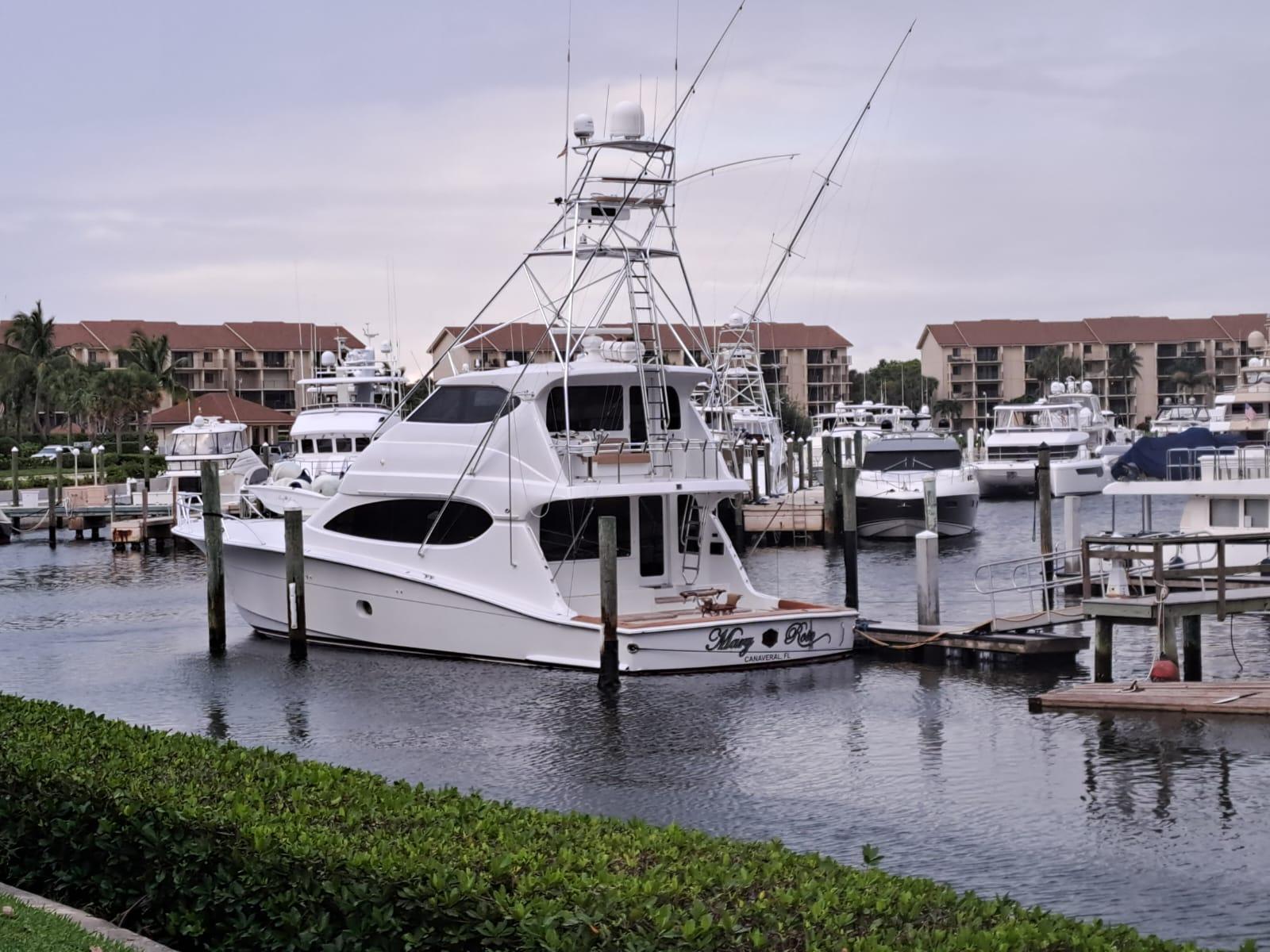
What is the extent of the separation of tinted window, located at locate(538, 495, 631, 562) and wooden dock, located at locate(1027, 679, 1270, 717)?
7.15 metres

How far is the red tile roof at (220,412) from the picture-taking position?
95.4m

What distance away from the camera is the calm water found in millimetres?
14758

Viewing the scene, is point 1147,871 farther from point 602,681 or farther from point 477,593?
point 477,593

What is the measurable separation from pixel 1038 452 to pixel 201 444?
35.2 meters

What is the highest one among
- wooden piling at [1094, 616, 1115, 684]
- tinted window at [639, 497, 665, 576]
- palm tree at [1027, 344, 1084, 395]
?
palm tree at [1027, 344, 1084, 395]

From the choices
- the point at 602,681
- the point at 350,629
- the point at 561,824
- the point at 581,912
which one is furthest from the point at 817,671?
the point at 581,912

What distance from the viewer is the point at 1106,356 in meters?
146

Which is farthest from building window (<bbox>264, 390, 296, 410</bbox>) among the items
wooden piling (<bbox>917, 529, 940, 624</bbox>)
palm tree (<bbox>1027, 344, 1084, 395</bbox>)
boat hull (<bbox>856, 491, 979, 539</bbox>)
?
wooden piling (<bbox>917, 529, 940, 624</bbox>)

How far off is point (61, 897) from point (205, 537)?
18.1 m

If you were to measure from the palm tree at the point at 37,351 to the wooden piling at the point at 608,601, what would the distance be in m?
85.9

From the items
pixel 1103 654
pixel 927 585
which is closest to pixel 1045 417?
pixel 927 585

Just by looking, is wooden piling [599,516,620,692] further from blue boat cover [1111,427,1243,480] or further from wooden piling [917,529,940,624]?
blue boat cover [1111,427,1243,480]

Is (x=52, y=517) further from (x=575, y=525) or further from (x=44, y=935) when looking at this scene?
(x=44, y=935)

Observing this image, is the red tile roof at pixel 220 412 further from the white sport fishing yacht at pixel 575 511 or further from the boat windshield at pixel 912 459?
the white sport fishing yacht at pixel 575 511
